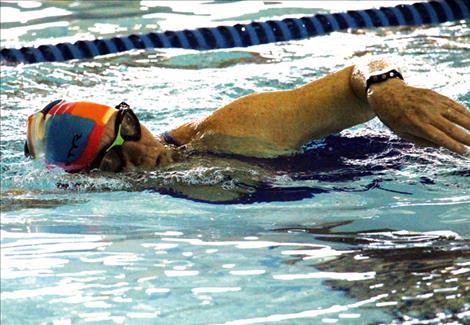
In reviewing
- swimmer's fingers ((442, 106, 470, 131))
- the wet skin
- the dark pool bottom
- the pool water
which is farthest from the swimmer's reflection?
the wet skin

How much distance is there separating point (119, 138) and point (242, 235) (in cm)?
90

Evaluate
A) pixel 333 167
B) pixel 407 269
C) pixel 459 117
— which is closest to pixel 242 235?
pixel 407 269

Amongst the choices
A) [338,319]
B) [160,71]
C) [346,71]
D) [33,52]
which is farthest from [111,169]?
[33,52]

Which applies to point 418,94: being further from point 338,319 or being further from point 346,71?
point 338,319

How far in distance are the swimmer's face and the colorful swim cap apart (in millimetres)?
27

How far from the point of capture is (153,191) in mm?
3580

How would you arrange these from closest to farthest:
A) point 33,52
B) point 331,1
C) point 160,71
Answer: point 160,71 → point 33,52 → point 331,1

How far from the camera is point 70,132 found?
3766 millimetres

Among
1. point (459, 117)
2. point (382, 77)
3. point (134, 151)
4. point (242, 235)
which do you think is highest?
point (382, 77)

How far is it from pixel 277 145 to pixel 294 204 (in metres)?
0.55

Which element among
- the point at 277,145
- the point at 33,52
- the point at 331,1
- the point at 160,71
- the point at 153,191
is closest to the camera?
the point at 153,191

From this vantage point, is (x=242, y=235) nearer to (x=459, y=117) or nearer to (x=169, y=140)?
(x=459, y=117)

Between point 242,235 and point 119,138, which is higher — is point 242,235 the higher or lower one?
the lower one

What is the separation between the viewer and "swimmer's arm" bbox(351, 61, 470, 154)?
131 inches
